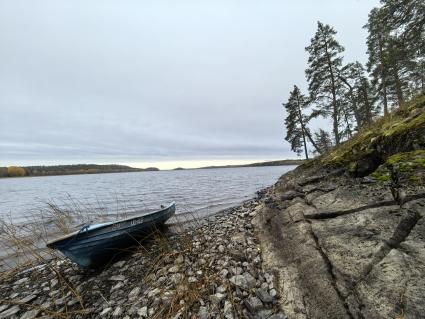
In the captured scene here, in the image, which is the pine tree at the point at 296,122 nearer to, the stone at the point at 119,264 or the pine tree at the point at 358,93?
the pine tree at the point at 358,93

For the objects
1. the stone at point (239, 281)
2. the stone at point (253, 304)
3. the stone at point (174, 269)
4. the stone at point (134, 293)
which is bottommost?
the stone at point (134, 293)

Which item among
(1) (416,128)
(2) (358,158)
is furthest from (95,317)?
(1) (416,128)

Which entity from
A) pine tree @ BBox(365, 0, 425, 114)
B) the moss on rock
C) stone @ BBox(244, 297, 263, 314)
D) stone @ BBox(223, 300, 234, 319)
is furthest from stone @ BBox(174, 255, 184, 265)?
pine tree @ BBox(365, 0, 425, 114)

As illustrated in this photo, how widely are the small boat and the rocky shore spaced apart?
1.47ft

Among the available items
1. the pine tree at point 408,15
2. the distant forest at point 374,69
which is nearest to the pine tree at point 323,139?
the distant forest at point 374,69

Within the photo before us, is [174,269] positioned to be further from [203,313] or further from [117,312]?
[203,313]

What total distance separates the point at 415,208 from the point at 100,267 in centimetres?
844

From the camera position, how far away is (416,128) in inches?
230

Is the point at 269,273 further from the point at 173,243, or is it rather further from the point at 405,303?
the point at 173,243

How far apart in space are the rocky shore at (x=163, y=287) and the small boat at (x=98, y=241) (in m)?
0.45

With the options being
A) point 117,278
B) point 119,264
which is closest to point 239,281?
point 117,278

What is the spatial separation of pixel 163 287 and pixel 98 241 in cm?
295

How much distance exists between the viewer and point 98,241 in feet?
21.7

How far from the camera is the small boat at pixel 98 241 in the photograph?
6.07m
